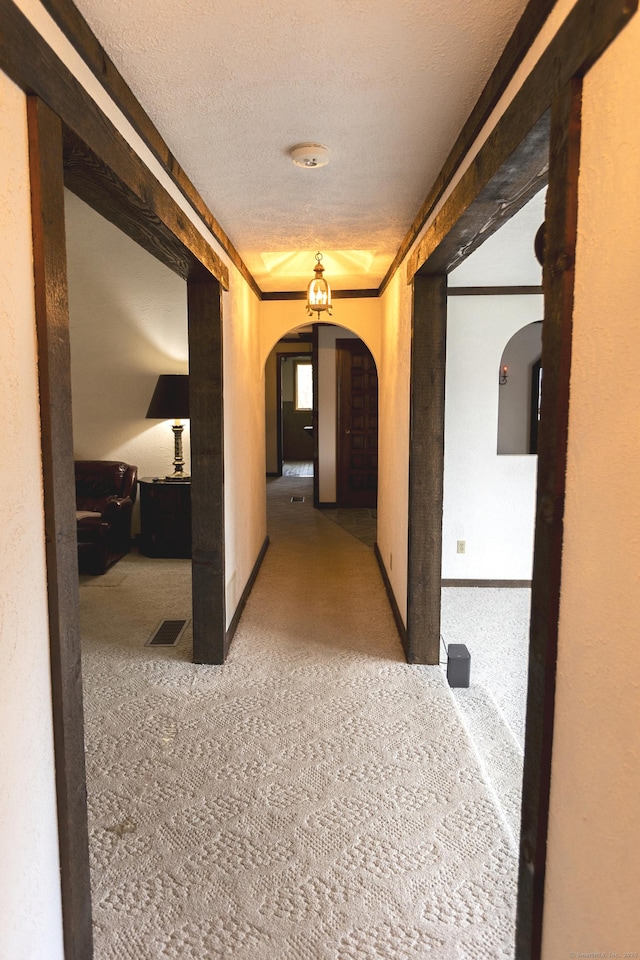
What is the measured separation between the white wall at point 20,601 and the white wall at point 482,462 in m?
3.59

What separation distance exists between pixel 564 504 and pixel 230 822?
1.59m

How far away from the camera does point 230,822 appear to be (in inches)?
78.4

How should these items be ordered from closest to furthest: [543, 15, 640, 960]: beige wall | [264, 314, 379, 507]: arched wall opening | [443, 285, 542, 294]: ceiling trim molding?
[543, 15, 640, 960]: beige wall → [443, 285, 542, 294]: ceiling trim molding → [264, 314, 379, 507]: arched wall opening

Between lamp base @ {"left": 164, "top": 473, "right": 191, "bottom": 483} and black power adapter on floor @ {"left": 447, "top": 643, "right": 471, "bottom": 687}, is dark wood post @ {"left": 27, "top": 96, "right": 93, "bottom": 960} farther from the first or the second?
lamp base @ {"left": 164, "top": 473, "right": 191, "bottom": 483}

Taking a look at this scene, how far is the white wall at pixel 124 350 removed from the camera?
521 centimetres

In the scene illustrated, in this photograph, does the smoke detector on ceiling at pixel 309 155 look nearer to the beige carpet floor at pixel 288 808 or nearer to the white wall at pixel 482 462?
the beige carpet floor at pixel 288 808

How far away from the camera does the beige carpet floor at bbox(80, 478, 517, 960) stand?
5.24 ft

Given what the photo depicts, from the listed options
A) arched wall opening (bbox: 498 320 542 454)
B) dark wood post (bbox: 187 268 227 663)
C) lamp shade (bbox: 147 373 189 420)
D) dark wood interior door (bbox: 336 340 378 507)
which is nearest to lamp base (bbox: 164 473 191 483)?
lamp shade (bbox: 147 373 189 420)

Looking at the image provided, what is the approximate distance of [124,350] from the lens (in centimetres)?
558

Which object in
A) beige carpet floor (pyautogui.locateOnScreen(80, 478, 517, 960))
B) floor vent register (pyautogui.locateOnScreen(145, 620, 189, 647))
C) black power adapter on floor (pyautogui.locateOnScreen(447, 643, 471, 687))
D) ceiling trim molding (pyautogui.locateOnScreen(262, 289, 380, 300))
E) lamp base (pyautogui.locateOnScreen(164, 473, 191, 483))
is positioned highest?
ceiling trim molding (pyautogui.locateOnScreen(262, 289, 380, 300))

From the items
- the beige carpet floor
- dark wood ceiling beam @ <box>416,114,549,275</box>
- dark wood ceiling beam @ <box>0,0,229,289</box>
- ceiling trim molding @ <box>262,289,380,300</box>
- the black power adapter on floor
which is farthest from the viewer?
ceiling trim molding @ <box>262,289,380,300</box>

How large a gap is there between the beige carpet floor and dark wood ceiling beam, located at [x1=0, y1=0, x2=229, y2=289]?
6.66ft

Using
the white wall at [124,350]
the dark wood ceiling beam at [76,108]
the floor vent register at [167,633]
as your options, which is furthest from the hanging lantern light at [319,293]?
the white wall at [124,350]

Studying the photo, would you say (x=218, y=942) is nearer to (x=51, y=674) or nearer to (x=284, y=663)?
(x=51, y=674)
